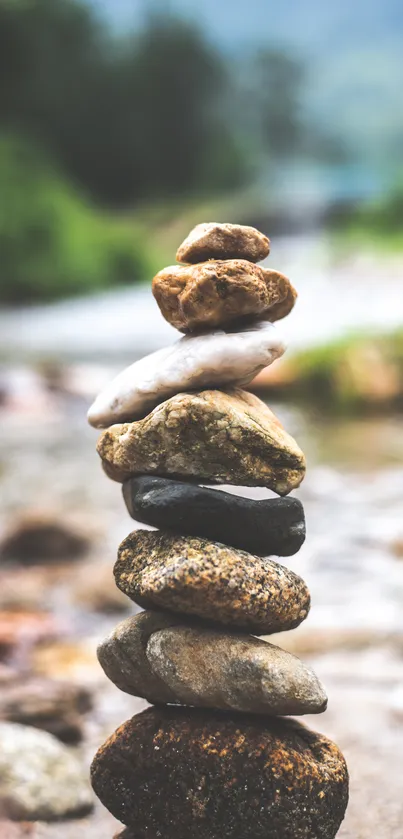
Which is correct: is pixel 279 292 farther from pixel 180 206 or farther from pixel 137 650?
pixel 180 206

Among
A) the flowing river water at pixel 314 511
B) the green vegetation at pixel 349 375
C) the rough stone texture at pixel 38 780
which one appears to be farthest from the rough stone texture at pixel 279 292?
the green vegetation at pixel 349 375

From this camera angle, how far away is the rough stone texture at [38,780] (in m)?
4.34

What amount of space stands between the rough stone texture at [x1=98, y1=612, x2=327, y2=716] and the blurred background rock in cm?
854

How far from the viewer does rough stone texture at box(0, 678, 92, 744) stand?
5289 mm

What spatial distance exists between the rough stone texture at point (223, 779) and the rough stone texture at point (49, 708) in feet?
6.08

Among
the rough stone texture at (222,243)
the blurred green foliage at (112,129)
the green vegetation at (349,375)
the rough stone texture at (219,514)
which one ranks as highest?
the blurred green foliage at (112,129)

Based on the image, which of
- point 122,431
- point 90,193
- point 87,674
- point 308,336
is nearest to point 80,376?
point 308,336

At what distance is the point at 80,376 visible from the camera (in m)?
19.6

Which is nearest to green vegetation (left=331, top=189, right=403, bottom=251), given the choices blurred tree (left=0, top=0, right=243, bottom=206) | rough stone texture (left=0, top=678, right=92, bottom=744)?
blurred tree (left=0, top=0, right=243, bottom=206)

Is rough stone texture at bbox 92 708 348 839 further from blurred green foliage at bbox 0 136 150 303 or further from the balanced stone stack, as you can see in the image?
blurred green foliage at bbox 0 136 150 303

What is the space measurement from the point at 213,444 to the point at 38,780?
7.25ft

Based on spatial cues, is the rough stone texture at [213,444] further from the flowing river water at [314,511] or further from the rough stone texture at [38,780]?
the rough stone texture at [38,780]

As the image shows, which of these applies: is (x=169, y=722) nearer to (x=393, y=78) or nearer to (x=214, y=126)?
(x=214, y=126)

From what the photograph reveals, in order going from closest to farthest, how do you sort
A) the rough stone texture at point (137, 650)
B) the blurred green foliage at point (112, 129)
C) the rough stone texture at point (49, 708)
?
the rough stone texture at point (137, 650), the rough stone texture at point (49, 708), the blurred green foliage at point (112, 129)
